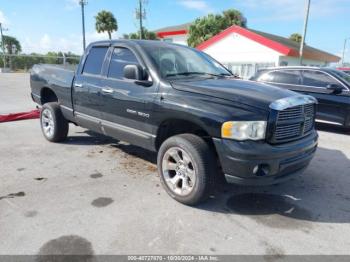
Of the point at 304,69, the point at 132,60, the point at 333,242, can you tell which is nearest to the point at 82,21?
the point at 304,69

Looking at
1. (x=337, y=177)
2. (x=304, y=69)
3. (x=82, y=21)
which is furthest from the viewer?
(x=82, y=21)

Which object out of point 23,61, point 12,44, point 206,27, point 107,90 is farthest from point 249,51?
point 12,44

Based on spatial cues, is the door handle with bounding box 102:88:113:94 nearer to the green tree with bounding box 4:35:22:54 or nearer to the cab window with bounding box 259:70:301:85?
the cab window with bounding box 259:70:301:85

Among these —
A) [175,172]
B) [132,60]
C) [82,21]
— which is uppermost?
[82,21]

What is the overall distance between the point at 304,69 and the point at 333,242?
6.48 metres

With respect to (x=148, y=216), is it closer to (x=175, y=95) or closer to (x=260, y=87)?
(x=175, y=95)

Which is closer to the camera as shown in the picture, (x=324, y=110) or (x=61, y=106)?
(x=61, y=106)

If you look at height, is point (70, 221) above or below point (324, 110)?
below

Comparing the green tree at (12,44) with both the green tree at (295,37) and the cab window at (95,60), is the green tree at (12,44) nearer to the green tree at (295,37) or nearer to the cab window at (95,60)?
the green tree at (295,37)

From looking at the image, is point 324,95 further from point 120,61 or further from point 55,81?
point 55,81

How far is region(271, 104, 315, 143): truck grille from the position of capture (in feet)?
11.0

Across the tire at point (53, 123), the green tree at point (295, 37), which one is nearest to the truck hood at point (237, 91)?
the tire at point (53, 123)

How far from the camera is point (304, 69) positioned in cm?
857

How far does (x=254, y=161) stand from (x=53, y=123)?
4.10 m
